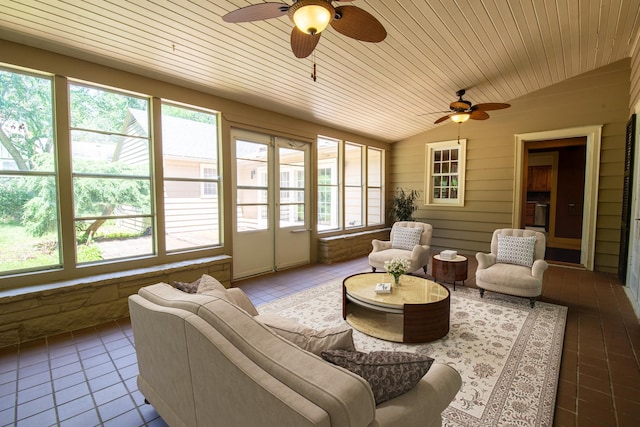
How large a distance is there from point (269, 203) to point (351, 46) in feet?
9.13

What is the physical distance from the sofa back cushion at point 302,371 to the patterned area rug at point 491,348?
1269 millimetres

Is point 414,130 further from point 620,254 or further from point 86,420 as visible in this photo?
point 86,420

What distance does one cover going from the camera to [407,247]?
509 cm

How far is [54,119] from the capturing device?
312 cm

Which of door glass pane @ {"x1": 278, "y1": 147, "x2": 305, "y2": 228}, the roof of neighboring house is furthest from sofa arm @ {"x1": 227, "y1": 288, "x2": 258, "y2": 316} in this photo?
door glass pane @ {"x1": 278, "y1": 147, "x2": 305, "y2": 228}

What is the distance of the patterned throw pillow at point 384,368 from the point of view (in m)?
1.19

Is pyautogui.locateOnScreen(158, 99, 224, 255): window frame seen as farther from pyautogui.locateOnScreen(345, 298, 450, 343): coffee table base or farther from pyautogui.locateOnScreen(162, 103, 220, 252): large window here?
pyautogui.locateOnScreen(345, 298, 450, 343): coffee table base

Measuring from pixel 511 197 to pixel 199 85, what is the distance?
6.01 m

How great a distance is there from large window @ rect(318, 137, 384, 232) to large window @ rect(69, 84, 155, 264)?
3.31m

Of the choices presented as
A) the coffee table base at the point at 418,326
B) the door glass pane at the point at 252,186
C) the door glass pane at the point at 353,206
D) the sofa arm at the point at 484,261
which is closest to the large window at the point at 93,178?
the door glass pane at the point at 252,186

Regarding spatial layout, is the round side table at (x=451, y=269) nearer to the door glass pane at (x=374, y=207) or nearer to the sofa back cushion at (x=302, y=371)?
the door glass pane at (x=374, y=207)

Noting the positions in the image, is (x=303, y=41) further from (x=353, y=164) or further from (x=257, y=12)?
(x=353, y=164)

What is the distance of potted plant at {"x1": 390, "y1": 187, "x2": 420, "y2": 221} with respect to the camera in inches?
282

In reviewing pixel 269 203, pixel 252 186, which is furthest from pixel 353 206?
pixel 252 186
